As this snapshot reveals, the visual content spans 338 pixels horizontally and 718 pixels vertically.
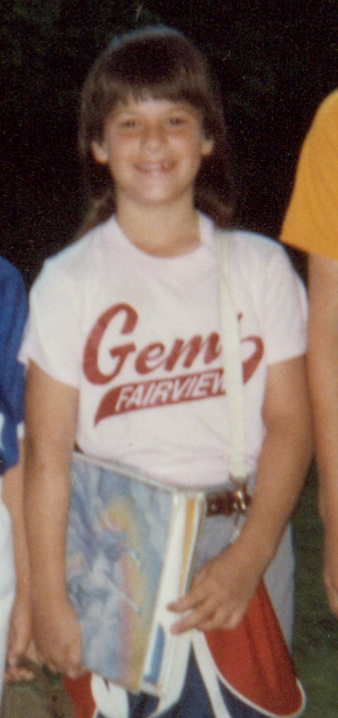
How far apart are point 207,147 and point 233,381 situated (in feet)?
1.73

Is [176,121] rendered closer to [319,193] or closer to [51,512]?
[319,193]

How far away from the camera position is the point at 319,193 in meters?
1.77

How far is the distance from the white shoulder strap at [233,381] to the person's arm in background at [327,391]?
0.47 feet

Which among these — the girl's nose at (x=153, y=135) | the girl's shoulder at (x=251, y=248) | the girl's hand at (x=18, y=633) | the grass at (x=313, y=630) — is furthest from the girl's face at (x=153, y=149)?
the grass at (x=313, y=630)

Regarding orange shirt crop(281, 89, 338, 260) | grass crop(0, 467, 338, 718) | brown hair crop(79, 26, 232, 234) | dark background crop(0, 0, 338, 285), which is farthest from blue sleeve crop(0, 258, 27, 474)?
dark background crop(0, 0, 338, 285)

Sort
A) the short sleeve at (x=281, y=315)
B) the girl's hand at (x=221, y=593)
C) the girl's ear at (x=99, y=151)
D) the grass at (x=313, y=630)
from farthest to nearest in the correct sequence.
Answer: the grass at (x=313, y=630) → the girl's ear at (x=99, y=151) → the short sleeve at (x=281, y=315) → the girl's hand at (x=221, y=593)

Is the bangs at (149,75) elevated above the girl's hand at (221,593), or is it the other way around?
the bangs at (149,75)

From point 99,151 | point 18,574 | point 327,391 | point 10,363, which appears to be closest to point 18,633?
point 18,574

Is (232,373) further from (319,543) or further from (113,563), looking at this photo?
(319,543)

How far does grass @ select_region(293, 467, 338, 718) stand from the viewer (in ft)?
9.61

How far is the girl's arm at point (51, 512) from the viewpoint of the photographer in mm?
1689

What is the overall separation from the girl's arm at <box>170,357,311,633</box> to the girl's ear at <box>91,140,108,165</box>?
22.2 inches

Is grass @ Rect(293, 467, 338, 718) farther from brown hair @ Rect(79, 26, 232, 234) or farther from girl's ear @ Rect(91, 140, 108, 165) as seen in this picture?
girl's ear @ Rect(91, 140, 108, 165)

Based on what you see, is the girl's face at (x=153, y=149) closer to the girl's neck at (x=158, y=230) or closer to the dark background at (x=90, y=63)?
the girl's neck at (x=158, y=230)
